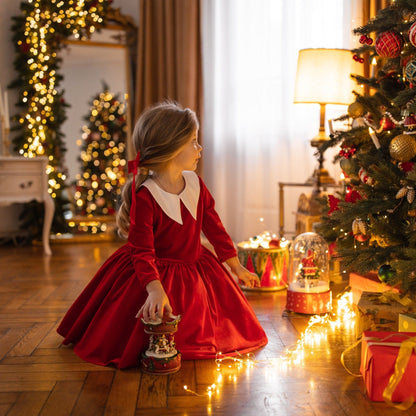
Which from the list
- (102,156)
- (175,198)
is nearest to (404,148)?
(175,198)

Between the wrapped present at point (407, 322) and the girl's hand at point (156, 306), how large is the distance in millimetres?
723

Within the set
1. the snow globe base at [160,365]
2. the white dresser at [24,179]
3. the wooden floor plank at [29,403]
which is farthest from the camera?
the white dresser at [24,179]

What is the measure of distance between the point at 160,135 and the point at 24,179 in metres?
2.32

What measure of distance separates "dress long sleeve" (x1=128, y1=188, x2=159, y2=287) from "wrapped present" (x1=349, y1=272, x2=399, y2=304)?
34.9 inches

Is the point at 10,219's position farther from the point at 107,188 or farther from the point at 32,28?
the point at 32,28

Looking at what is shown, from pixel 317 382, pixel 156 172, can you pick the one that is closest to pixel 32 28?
pixel 156 172

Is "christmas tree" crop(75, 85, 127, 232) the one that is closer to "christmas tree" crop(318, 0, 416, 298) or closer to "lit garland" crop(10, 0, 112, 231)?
"lit garland" crop(10, 0, 112, 231)

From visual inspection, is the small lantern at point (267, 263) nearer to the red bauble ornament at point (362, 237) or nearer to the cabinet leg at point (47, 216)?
the red bauble ornament at point (362, 237)

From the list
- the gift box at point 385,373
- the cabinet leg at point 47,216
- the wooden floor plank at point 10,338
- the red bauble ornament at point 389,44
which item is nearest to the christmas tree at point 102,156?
the cabinet leg at point 47,216

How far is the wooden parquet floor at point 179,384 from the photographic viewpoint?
4.56 feet

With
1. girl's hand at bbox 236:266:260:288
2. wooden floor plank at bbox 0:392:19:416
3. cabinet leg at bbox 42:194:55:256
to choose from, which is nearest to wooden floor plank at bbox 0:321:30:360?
wooden floor plank at bbox 0:392:19:416

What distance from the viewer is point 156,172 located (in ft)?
6.12

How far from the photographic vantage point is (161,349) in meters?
1.61

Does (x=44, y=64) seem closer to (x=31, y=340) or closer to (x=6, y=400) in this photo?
(x=31, y=340)
